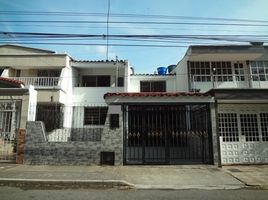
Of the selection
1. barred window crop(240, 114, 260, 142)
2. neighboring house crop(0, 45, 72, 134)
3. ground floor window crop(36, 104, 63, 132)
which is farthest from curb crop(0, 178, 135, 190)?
neighboring house crop(0, 45, 72, 134)

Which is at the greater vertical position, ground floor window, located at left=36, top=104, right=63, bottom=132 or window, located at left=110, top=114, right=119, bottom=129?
ground floor window, located at left=36, top=104, right=63, bottom=132

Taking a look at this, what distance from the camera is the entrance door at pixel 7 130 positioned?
37.8 feet

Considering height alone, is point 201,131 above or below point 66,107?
below

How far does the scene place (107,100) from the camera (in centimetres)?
1118

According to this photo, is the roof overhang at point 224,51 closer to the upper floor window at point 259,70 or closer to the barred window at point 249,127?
the upper floor window at point 259,70

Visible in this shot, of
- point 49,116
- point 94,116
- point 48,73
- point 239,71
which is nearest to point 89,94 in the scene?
point 94,116

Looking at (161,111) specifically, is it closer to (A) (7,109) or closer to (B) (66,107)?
(A) (7,109)

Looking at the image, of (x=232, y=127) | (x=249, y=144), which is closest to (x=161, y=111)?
(x=232, y=127)

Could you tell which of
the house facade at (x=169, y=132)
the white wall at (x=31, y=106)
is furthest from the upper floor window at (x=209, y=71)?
the white wall at (x=31, y=106)

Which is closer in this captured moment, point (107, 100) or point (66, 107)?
point (107, 100)

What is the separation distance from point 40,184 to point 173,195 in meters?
4.05

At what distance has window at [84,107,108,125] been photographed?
19.6 metres

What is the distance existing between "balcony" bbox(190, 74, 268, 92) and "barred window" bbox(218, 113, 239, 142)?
6474mm

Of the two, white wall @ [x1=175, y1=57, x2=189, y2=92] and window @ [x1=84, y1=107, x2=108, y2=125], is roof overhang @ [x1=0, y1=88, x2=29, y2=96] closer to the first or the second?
window @ [x1=84, y1=107, x2=108, y2=125]
